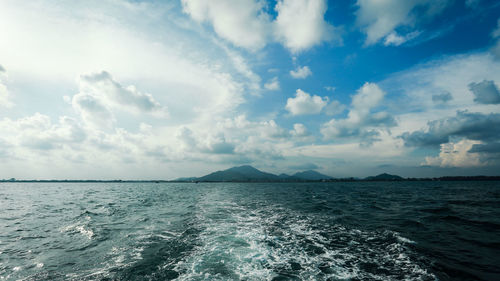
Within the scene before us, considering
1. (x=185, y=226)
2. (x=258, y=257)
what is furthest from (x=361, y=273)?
(x=185, y=226)

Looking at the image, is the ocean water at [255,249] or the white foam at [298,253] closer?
the ocean water at [255,249]

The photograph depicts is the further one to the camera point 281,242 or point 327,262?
point 281,242

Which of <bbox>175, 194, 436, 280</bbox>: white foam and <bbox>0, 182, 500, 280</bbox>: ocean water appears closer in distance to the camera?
<bbox>0, 182, 500, 280</bbox>: ocean water

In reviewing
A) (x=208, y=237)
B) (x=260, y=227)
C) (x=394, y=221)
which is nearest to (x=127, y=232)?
(x=208, y=237)

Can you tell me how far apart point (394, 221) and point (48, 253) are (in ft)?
99.9

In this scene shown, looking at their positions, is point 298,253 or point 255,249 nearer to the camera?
point 298,253

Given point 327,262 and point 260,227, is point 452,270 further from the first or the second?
point 260,227

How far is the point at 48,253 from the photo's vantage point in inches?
509

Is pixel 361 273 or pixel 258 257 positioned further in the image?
pixel 258 257

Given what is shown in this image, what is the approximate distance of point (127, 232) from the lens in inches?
704

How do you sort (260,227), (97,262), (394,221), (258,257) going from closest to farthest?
(97,262)
(258,257)
(260,227)
(394,221)

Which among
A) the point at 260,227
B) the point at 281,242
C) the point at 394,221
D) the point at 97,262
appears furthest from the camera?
the point at 394,221

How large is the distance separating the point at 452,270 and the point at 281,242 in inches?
Result: 389

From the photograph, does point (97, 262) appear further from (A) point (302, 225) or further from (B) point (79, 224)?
(A) point (302, 225)
